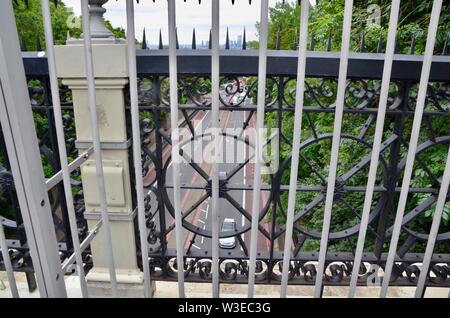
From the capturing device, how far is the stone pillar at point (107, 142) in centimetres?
194

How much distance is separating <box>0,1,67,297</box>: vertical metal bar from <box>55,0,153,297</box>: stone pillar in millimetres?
1009

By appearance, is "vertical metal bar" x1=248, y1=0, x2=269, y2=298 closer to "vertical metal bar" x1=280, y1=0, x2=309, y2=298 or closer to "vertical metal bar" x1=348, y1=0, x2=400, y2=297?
"vertical metal bar" x1=280, y1=0, x2=309, y2=298

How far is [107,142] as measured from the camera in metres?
2.12

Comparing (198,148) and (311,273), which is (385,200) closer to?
(311,273)

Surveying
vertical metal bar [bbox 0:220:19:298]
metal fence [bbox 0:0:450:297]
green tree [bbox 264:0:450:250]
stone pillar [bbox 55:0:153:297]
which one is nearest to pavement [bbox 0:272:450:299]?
metal fence [bbox 0:0:450:297]


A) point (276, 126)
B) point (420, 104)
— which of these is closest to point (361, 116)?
point (276, 126)

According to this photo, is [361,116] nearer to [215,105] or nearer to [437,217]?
[437,217]

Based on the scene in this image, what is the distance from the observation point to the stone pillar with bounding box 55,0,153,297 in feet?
6.36

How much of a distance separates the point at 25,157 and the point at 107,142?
1.15m

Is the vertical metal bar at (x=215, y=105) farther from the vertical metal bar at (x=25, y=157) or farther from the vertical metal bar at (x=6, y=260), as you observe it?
the vertical metal bar at (x=6, y=260)

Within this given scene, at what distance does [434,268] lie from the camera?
236 centimetres

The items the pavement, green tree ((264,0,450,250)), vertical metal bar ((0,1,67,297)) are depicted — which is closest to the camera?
vertical metal bar ((0,1,67,297))

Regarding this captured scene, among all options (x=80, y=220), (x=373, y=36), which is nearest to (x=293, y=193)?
(x=80, y=220)

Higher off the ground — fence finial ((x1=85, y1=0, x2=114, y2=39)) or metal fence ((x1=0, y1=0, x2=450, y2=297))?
fence finial ((x1=85, y1=0, x2=114, y2=39))
